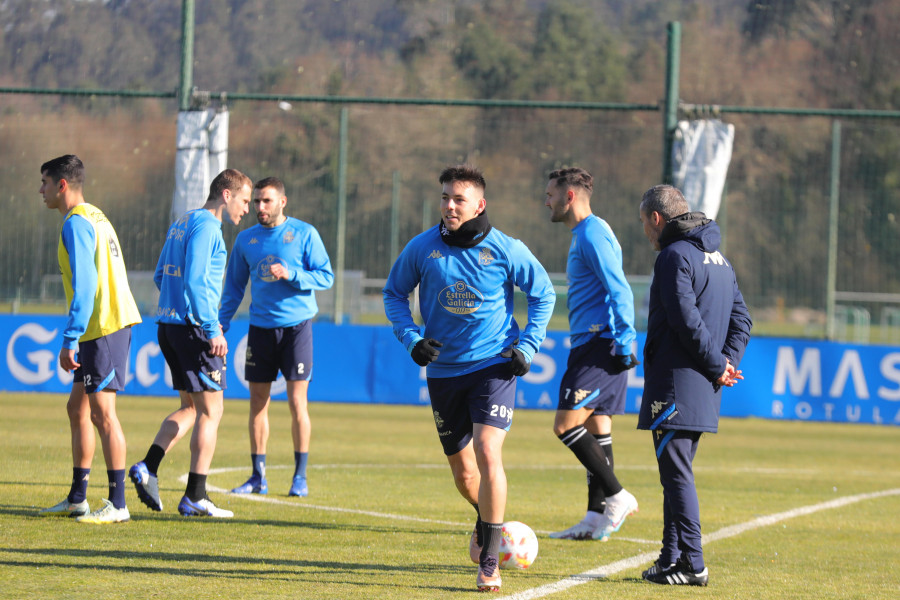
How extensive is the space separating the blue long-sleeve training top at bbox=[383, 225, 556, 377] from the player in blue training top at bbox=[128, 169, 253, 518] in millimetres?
1801

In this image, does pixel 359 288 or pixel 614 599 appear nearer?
pixel 614 599

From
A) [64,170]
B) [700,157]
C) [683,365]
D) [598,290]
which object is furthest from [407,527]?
[700,157]

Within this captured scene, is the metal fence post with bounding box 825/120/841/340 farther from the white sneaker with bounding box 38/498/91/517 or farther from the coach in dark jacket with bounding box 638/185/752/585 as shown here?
the white sneaker with bounding box 38/498/91/517

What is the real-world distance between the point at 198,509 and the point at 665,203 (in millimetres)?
3490

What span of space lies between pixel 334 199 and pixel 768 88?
13.8 meters

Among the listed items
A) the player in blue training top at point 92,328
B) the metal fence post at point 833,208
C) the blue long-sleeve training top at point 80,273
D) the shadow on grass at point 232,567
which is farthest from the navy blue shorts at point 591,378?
the metal fence post at point 833,208

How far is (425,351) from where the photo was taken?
17.8 feet

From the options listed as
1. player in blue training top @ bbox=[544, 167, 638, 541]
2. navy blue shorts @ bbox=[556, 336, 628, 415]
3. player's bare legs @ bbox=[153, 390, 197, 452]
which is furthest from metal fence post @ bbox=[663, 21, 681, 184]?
player's bare legs @ bbox=[153, 390, 197, 452]

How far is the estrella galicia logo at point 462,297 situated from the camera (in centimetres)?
568

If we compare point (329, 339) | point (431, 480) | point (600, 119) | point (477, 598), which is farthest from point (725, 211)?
point (477, 598)

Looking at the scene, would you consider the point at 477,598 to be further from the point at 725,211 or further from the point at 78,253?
the point at 725,211

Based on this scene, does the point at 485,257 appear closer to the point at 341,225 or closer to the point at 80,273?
the point at 80,273

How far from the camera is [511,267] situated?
5.73 meters

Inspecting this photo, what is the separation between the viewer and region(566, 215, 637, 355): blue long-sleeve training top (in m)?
6.96
